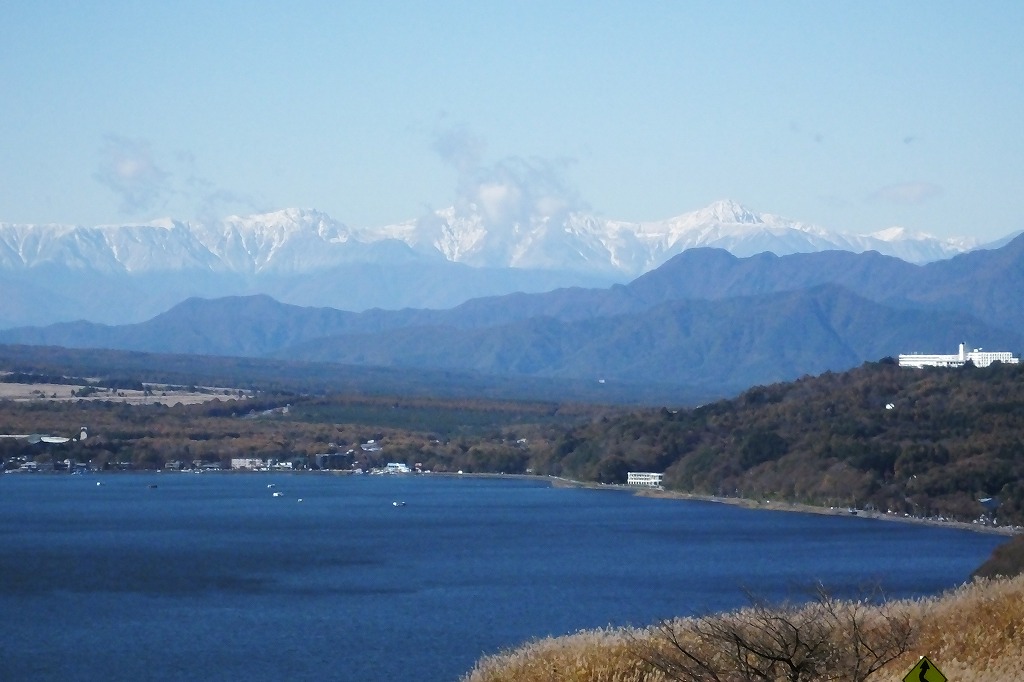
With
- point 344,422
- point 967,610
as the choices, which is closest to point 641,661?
point 967,610

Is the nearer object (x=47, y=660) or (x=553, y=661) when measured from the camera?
(x=553, y=661)

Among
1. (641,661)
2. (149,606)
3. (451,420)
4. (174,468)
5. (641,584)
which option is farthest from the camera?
(451,420)

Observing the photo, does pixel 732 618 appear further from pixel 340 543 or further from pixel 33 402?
pixel 33 402

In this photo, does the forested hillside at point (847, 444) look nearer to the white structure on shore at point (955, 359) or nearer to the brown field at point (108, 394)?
the white structure on shore at point (955, 359)

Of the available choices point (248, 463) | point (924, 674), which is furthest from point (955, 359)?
point (924, 674)

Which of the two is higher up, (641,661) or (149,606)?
(641,661)

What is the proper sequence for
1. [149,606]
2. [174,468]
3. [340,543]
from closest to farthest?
[149,606]
[340,543]
[174,468]

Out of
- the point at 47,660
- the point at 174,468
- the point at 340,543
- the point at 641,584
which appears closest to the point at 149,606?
the point at 47,660
